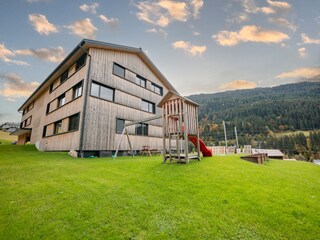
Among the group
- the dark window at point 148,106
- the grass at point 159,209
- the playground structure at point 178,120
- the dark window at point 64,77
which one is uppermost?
the dark window at point 64,77

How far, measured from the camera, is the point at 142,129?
59.4 feet

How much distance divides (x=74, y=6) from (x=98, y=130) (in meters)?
10.9

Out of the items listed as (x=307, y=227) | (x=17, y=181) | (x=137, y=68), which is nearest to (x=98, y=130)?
(x=17, y=181)

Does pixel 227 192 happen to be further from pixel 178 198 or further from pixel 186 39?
pixel 186 39

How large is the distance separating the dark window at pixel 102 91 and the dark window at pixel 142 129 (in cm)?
448

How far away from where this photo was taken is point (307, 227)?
8.63 ft

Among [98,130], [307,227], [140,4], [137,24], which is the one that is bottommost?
[307,227]

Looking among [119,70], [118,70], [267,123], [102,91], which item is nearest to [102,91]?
[102,91]

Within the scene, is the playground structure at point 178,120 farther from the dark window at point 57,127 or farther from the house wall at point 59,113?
the dark window at point 57,127

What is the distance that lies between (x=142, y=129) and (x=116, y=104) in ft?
15.0

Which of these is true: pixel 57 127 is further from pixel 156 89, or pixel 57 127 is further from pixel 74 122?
pixel 156 89

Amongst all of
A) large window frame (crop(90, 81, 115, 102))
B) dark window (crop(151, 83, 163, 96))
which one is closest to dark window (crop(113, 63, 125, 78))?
large window frame (crop(90, 81, 115, 102))

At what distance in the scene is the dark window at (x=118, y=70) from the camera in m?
16.1

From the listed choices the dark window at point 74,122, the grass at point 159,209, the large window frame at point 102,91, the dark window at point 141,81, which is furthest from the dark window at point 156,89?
the grass at point 159,209
